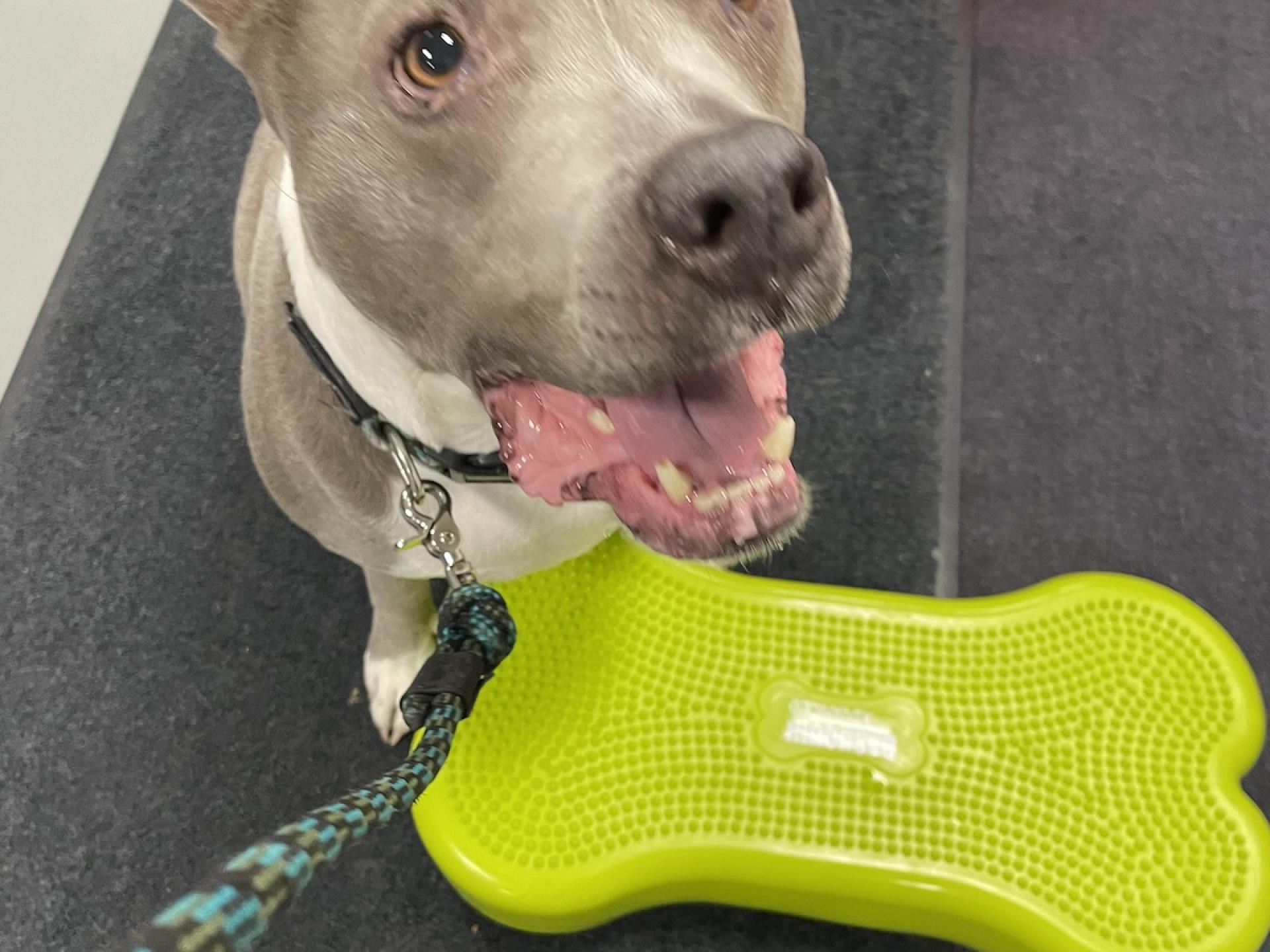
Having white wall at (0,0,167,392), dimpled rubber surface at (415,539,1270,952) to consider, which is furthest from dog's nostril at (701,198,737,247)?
white wall at (0,0,167,392)

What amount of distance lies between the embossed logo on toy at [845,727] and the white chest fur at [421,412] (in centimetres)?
39

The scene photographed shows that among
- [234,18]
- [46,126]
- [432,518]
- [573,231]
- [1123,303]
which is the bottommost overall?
[1123,303]

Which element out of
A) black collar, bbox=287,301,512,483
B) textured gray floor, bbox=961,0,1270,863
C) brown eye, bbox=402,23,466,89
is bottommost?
textured gray floor, bbox=961,0,1270,863

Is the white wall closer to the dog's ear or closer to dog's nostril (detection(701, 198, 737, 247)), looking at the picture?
the dog's ear

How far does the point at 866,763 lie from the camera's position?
4.87 ft

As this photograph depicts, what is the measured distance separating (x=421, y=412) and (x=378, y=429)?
0.24 ft

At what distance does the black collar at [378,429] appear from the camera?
1.08 metres

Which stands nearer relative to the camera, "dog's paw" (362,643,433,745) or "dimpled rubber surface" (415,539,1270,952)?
"dimpled rubber surface" (415,539,1270,952)

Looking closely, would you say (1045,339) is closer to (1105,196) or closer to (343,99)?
(1105,196)

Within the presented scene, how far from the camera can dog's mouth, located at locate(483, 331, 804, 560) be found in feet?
2.87

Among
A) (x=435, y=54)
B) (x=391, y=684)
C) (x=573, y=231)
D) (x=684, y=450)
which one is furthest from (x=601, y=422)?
(x=391, y=684)

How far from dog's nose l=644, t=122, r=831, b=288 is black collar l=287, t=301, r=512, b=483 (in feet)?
1.44

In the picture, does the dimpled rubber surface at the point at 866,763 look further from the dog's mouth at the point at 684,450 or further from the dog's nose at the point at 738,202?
the dog's nose at the point at 738,202

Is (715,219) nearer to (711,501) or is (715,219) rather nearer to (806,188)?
(806,188)
